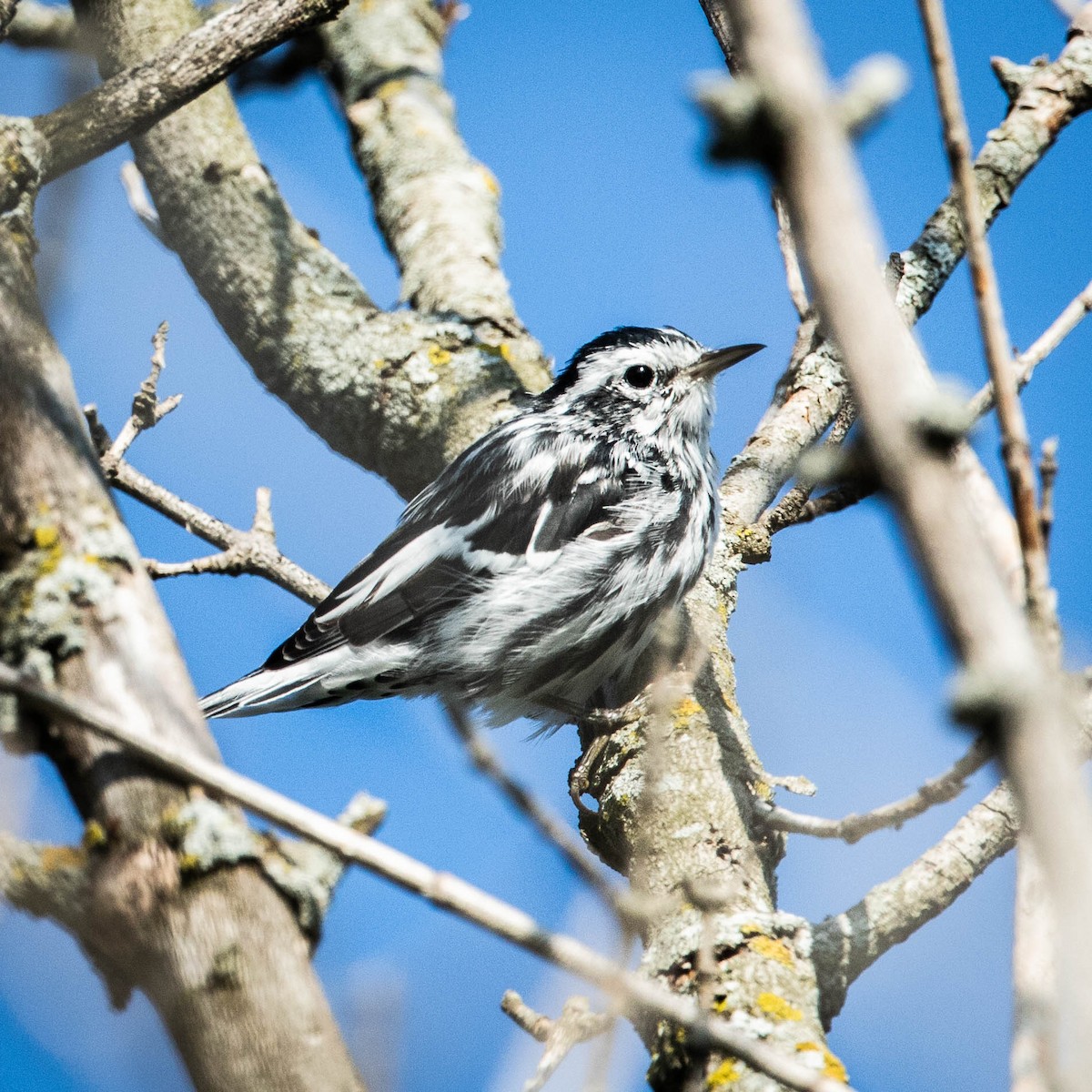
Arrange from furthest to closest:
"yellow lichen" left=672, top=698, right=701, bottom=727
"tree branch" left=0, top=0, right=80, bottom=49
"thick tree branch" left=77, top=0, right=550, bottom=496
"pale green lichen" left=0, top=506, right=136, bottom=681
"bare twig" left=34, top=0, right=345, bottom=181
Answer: "tree branch" left=0, top=0, right=80, bottom=49 < "thick tree branch" left=77, top=0, right=550, bottom=496 < "yellow lichen" left=672, top=698, right=701, bottom=727 < "bare twig" left=34, top=0, right=345, bottom=181 < "pale green lichen" left=0, top=506, right=136, bottom=681

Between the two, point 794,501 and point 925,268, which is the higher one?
point 925,268

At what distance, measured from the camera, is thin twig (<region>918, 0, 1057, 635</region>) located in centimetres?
91

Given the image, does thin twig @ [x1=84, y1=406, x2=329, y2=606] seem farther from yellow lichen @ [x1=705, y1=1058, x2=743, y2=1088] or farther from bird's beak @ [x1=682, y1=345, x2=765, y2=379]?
yellow lichen @ [x1=705, y1=1058, x2=743, y2=1088]

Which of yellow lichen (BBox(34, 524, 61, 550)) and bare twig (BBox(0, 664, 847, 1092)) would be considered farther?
yellow lichen (BBox(34, 524, 61, 550))

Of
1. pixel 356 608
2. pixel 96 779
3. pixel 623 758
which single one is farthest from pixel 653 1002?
pixel 356 608

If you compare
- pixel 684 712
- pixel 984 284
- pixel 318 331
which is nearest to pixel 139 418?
pixel 318 331

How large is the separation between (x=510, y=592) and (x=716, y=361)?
1.49 meters

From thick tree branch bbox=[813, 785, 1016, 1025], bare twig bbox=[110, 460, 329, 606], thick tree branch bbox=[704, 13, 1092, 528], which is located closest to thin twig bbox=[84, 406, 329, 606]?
bare twig bbox=[110, 460, 329, 606]

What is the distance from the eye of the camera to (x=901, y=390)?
2.59 ft

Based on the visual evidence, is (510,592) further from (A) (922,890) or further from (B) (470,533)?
(A) (922,890)

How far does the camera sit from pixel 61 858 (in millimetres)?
1624

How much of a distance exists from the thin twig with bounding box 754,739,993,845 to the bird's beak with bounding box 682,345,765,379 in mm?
2843

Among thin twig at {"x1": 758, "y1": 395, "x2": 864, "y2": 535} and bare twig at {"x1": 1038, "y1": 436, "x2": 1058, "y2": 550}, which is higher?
thin twig at {"x1": 758, "y1": 395, "x2": 864, "y2": 535}

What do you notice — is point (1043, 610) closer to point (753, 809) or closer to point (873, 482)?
point (873, 482)
